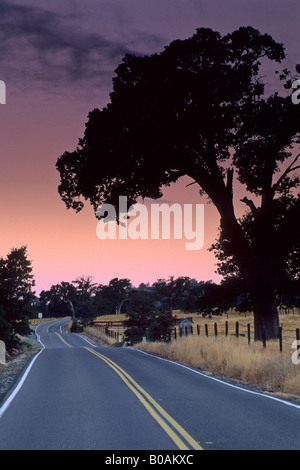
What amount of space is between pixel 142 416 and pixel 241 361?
9188 mm

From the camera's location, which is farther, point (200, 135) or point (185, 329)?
point (185, 329)

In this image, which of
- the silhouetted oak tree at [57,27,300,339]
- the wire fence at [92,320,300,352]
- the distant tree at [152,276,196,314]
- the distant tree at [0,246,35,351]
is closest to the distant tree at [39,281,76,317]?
the distant tree at [152,276,196,314]

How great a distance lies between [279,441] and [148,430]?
2.18 metres

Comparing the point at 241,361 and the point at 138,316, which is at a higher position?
the point at 241,361

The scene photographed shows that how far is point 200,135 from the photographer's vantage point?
87.0 feet

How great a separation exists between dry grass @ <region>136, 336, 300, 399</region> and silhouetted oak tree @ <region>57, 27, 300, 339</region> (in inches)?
121

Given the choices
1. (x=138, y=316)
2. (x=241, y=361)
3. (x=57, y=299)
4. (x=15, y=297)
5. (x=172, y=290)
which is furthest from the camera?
(x=57, y=299)

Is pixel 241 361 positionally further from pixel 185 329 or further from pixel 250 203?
pixel 185 329

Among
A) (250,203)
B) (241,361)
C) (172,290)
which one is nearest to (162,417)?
(241,361)

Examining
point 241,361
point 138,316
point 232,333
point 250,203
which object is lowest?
point 232,333

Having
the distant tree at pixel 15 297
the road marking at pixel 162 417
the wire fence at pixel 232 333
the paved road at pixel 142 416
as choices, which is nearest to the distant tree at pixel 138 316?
the wire fence at pixel 232 333

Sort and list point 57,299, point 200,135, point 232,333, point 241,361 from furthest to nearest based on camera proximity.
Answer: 1. point 57,299
2. point 232,333
3. point 200,135
4. point 241,361

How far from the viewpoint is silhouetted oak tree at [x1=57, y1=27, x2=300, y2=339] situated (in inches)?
994

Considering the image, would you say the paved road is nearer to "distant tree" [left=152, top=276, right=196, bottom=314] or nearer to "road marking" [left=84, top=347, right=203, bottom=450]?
"road marking" [left=84, top=347, right=203, bottom=450]
